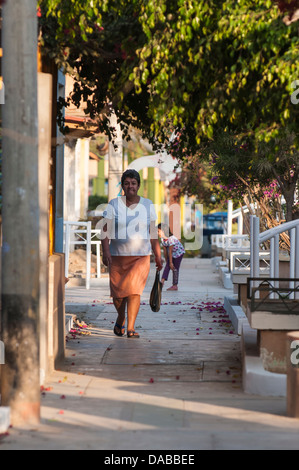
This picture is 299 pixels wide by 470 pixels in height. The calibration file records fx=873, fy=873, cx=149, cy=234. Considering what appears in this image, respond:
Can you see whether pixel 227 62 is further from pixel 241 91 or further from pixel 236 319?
pixel 236 319

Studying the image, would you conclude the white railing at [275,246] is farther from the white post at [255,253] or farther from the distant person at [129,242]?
the distant person at [129,242]

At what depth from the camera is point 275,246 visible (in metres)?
8.35

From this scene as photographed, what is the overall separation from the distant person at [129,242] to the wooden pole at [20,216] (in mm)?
3861

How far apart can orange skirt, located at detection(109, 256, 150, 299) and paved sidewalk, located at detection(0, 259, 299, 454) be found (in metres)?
0.57

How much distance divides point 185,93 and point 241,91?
45 cm

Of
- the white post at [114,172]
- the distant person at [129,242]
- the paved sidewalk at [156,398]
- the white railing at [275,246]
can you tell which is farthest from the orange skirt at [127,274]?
the white post at [114,172]

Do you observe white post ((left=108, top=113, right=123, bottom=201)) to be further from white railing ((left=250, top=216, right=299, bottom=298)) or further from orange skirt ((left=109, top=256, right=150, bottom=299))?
white railing ((left=250, top=216, right=299, bottom=298))

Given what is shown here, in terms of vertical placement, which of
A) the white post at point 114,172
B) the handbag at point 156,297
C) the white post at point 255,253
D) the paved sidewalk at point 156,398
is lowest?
the paved sidewalk at point 156,398

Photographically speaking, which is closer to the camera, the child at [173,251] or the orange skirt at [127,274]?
the orange skirt at [127,274]

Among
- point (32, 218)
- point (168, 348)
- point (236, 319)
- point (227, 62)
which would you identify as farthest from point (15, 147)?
point (236, 319)

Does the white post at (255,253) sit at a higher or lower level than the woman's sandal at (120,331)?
higher

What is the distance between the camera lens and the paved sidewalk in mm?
5426

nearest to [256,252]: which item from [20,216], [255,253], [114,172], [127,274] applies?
[255,253]

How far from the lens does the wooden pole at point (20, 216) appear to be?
5863 mm
